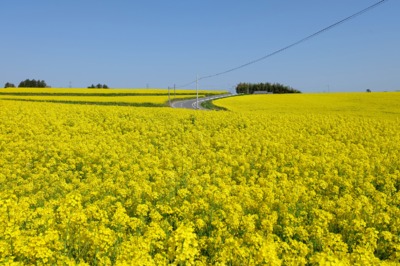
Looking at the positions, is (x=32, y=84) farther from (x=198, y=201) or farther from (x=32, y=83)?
(x=198, y=201)

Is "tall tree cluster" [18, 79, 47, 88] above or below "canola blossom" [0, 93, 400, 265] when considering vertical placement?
above

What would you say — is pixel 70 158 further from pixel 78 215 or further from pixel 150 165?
pixel 78 215

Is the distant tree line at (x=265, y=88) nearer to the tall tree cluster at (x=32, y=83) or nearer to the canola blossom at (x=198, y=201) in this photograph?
the tall tree cluster at (x=32, y=83)

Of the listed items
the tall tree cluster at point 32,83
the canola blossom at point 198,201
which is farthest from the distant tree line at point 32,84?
the canola blossom at point 198,201

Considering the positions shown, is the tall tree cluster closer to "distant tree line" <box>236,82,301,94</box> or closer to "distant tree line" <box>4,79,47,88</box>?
"distant tree line" <box>4,79,47,88</box>

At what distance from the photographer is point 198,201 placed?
7812mm

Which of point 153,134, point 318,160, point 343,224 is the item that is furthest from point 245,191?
point 153,134

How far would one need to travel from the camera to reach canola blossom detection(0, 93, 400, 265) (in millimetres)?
5367

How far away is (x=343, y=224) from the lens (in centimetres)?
727

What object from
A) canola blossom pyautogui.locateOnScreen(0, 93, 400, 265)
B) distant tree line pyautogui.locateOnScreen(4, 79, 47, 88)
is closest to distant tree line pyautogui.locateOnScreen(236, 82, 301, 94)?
distant tree line pyautogui.locateOnScreen(4, 79, 47, 88)

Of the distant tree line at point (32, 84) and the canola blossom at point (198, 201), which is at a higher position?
the distant tree line at point (32, 84)

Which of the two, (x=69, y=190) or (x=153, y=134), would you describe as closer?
(x=69, y=190)

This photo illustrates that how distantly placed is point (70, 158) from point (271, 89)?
115094 millimetres

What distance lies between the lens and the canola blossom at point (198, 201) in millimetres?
5367
